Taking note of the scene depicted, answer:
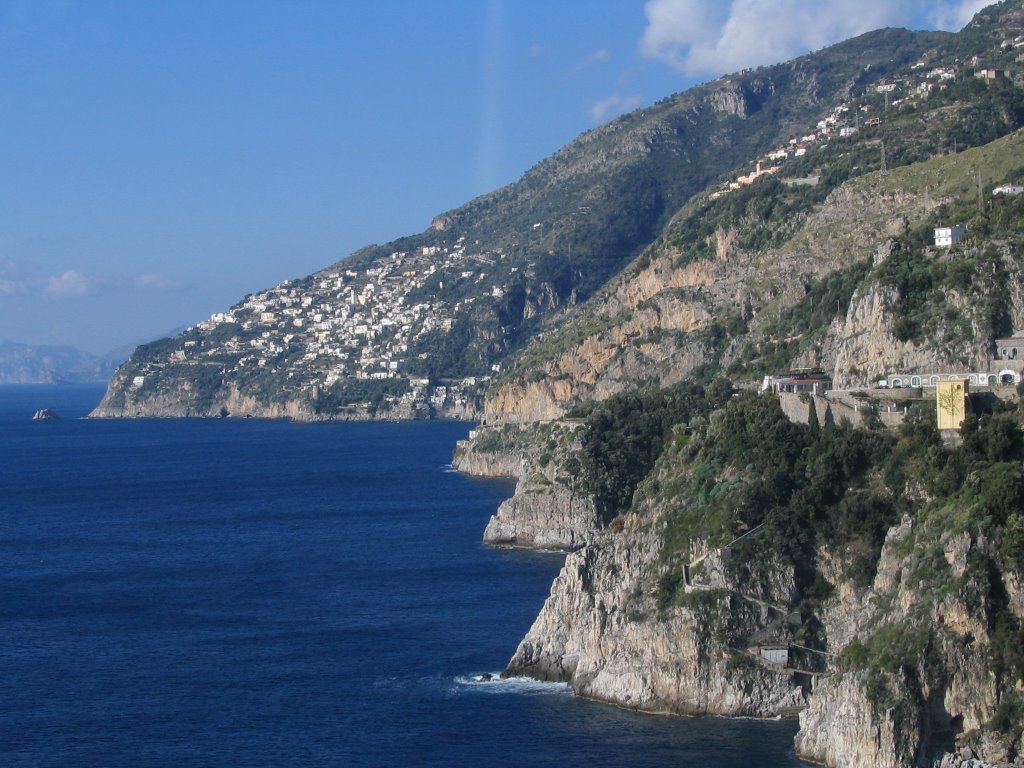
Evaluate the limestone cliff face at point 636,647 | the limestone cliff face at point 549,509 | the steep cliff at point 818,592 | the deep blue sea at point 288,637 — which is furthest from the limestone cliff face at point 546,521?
the limestone cliff face at point 636,647

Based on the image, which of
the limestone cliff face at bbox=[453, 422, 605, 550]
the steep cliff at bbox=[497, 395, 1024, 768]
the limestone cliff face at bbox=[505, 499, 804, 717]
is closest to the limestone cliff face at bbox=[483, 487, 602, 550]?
the limestone cliff face at bbox=[453, 422, 605, 550]

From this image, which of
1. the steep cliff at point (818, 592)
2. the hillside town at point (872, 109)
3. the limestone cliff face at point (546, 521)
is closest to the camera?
the steep cliff at point (818, 592)

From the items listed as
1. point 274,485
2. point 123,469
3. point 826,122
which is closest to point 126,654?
point 274,485

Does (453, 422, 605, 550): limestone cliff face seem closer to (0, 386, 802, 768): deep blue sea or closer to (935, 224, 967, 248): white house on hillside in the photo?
(0, 386, 802, 768): deep blue sea

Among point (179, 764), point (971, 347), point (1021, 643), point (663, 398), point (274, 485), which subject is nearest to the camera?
point (1021, 643)

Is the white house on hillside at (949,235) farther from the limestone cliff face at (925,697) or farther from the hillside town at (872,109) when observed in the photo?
the hillside town at (872,109)

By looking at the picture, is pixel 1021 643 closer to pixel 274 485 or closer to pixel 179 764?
pixel 179 764
